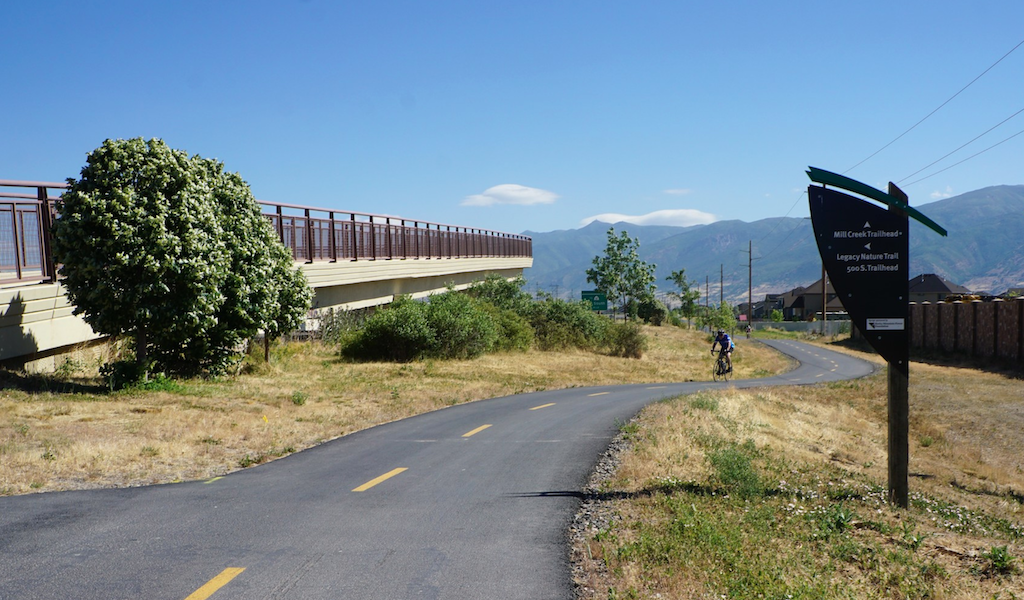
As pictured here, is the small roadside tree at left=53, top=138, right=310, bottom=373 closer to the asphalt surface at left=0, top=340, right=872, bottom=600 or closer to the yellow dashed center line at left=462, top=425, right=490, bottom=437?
the asphalt surface at left=0, top=340, right=872, bottom=600

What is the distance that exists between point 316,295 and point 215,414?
49.9 feet

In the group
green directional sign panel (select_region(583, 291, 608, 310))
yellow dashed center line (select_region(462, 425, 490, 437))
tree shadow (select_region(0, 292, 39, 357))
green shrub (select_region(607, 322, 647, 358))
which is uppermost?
tree shadow (select_region(0, 292, 39, 357))

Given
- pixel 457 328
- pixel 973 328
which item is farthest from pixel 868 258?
pixel 973 328

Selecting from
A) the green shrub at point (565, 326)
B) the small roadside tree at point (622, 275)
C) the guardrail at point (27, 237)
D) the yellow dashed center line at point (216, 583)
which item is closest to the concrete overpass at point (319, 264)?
the guardrail at point (27, 237)

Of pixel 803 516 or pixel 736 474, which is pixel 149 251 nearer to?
pixel 736 474

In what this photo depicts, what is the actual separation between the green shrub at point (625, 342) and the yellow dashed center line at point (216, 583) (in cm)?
4176

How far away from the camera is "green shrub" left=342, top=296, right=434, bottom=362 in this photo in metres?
31.0

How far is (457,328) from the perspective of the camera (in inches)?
1309

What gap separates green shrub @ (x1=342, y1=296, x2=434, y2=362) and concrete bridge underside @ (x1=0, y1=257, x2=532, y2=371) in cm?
200

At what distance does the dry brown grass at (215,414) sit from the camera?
10336mm

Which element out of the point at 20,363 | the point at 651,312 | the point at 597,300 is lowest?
the point at 651,312

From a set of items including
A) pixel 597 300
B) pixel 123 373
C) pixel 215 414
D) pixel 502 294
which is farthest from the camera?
pixel 597 300

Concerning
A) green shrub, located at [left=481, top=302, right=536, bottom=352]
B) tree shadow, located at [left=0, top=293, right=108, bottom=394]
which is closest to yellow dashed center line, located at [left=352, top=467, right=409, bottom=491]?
tree shadow, located at [left=0, top=293, right=108, bottom=394]

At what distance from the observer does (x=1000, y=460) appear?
1705 cm
